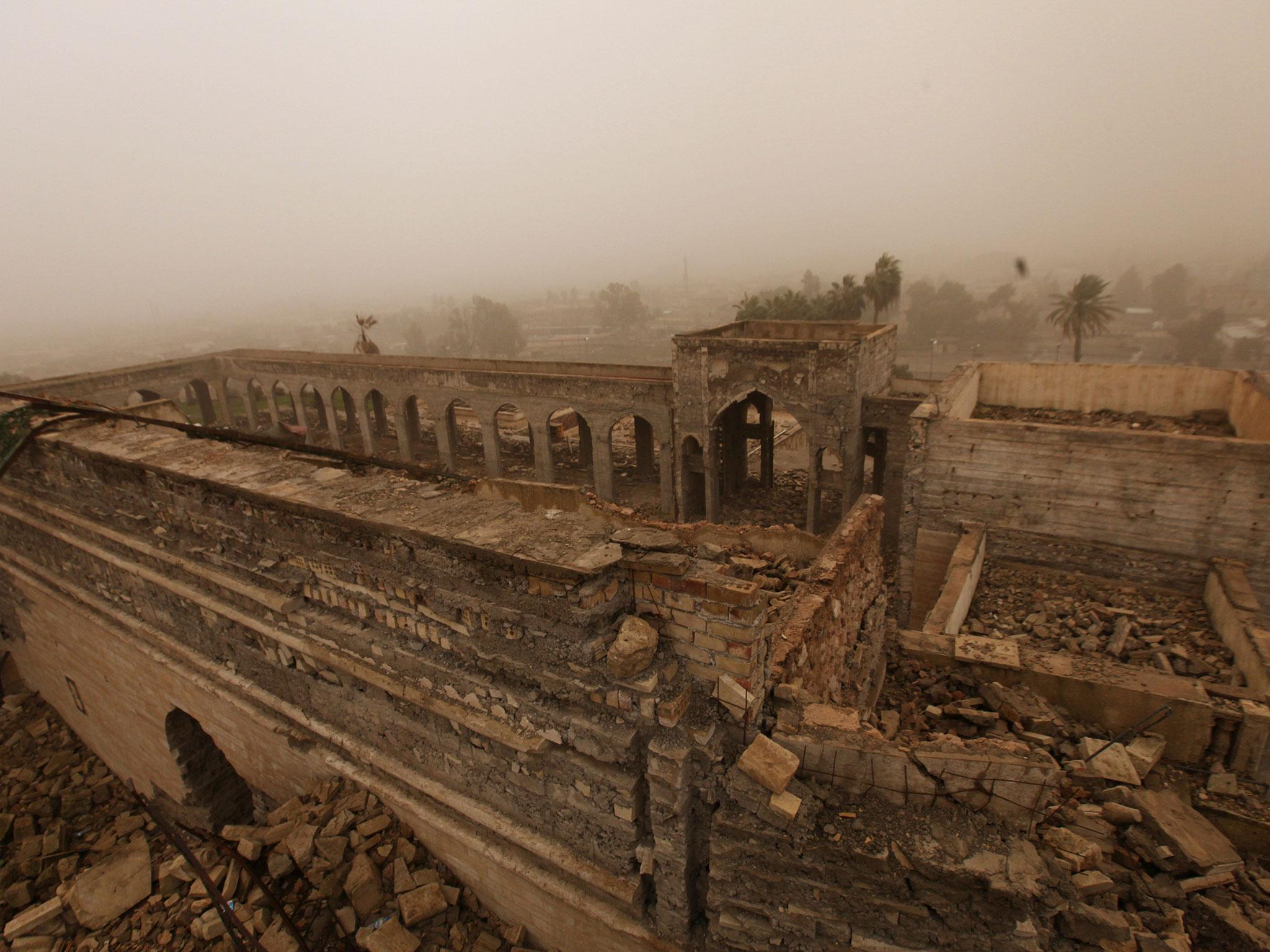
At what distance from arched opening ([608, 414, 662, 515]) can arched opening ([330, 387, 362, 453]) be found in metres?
8.35

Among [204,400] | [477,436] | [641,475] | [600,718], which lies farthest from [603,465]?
[204,400]

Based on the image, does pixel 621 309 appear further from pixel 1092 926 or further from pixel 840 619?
pixel 1092 926

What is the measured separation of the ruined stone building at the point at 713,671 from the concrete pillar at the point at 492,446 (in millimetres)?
9640

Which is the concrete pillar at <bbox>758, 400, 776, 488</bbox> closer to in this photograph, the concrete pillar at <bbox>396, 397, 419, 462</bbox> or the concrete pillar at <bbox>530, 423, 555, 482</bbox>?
the concrete pillar at <bbox>530, 423, 555, 482</bbox>

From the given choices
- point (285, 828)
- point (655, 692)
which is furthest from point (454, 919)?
point (655, 692)

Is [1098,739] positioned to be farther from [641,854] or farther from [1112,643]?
[641,854]

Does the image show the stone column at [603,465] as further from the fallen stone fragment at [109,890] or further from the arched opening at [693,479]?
the fallen stone fragment at [109,890]

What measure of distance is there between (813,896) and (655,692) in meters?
1.25

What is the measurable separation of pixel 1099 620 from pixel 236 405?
36779mm

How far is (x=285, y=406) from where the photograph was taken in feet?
102

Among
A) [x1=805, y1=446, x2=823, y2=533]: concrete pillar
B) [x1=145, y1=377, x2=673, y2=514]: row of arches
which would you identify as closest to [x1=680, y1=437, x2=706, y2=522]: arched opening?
[x1=145, y1=377, x2=673, y2=514]: row of arches

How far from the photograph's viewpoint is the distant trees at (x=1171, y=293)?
53688 millimetres

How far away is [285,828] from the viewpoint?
496 centimetres

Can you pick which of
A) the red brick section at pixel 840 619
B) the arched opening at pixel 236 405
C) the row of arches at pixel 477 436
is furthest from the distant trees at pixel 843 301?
the red brick section at pixel 840 619
